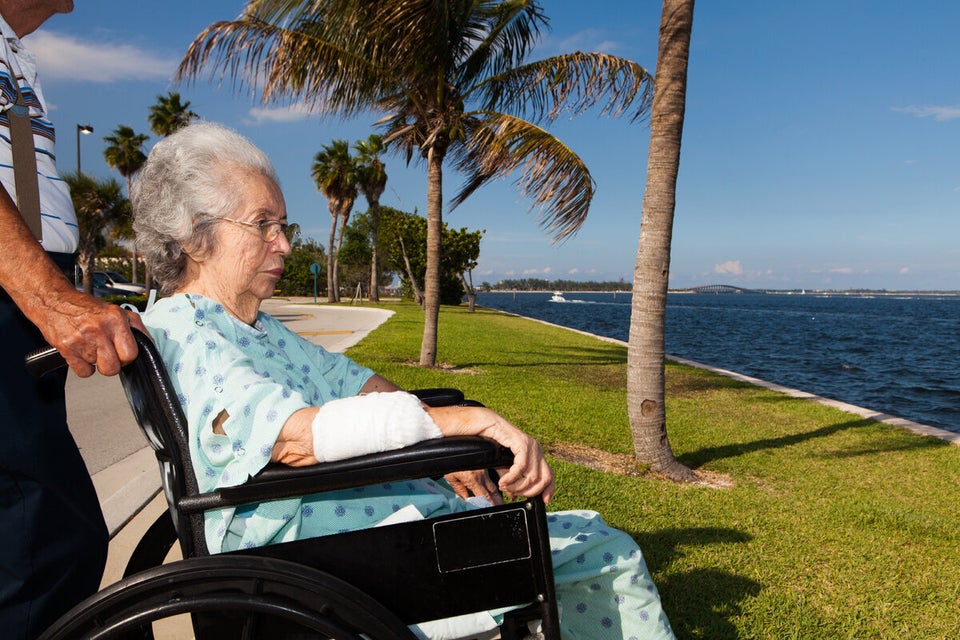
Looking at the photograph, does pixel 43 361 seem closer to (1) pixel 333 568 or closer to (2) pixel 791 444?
(1) pixel 333 568

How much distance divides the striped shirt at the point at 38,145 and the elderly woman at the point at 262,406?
0.57ft

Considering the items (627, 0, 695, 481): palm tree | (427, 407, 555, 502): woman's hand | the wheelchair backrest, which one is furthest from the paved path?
(627, 0, 695, 481): palm tree

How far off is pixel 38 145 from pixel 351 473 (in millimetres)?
1167

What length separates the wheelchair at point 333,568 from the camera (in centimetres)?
113

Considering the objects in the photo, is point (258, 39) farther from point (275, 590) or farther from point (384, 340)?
point (275, 590)

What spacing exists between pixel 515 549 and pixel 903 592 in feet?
9.36

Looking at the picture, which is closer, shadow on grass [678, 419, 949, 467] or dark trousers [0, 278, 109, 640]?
dark trousers [0, 278, 109, 640]

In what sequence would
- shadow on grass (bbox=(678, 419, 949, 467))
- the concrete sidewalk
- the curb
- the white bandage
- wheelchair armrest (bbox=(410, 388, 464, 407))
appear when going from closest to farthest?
the white bandage
wheelchair armrest (bbox=(410, 388, 464, 407))
the concrete sidewalk
the curb
shadow on grass (bbox=(678, 419, 949, 467))

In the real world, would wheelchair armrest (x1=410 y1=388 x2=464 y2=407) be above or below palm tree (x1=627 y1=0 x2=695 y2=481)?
below

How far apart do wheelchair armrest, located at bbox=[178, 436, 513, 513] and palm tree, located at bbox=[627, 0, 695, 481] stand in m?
4.04

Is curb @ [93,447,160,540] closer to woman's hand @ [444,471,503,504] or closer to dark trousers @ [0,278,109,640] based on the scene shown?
dark trousers @ [0,278,109,640]

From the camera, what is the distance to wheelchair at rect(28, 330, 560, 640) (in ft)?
3.70

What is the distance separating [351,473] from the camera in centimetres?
120

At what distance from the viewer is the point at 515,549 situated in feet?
4.21
